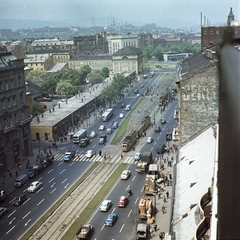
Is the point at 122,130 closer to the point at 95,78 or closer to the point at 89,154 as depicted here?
the point at 89,154

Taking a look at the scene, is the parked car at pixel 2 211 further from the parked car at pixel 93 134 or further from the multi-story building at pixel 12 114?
the parked car at pixel 93 134

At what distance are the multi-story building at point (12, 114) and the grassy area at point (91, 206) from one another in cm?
903

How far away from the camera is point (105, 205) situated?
2236 cm

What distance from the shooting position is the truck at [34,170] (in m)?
28.6

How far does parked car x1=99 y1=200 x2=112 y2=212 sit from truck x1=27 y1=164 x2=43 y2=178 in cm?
831

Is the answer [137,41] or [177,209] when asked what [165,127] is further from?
[137,41]

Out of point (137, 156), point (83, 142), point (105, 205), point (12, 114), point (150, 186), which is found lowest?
point (137, 156)

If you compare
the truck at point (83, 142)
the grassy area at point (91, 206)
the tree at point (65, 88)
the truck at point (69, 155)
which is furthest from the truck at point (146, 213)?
the tree at point (65, 88)

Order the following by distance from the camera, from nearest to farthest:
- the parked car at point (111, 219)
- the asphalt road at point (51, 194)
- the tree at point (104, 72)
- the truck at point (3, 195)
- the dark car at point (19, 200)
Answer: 1. the parked car at point (111, 219)
2. the asphalt road at point (51, 194)
3. the dark car at point (19, 200)
4. the truck at point (3, 195)
5. the tree at point (104, 72)

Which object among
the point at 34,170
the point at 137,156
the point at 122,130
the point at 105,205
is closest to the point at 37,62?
the point at 122,130

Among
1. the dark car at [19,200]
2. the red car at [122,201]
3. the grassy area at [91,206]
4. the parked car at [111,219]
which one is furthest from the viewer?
the dark car at [19,200]

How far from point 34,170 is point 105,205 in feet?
29.7

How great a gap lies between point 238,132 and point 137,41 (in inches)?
5095

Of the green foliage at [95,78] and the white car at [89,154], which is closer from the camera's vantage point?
the white car at [89,154]
